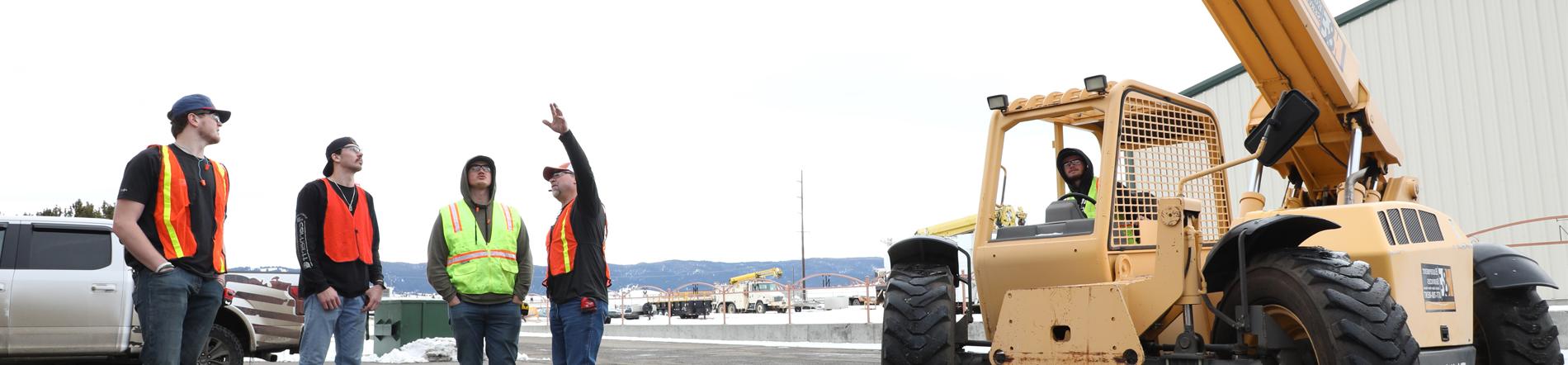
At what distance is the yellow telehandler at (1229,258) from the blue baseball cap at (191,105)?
133 inches

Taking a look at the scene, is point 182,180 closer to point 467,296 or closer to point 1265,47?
point 467,296

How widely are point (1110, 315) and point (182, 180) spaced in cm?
404

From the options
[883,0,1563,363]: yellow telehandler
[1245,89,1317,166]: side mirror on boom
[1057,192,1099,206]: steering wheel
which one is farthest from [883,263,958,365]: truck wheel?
[1245,89,1317,166]: side mirror on boom

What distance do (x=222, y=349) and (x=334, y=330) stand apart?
5354 millimetres

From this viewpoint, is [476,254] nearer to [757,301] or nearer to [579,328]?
[579,328]

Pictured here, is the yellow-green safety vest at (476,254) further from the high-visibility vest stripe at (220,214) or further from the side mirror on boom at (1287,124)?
the side mirror on boom at (1287,124)

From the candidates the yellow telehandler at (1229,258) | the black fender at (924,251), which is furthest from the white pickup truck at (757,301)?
the black fender at (924,251)

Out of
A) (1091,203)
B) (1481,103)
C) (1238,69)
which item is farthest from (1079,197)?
(1238,69)

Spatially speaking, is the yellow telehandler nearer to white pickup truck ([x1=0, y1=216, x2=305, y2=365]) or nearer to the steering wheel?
the steering wheel

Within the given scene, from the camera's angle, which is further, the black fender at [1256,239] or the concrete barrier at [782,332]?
the concrete barrier at [782,332]

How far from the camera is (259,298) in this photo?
35.7 ft

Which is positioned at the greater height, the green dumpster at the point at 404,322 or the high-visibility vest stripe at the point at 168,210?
the high-visibility vest stripe at the point at 168,210

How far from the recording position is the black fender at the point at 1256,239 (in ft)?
16.7

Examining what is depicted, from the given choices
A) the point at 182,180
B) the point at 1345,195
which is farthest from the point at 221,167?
the point at 1345,195
